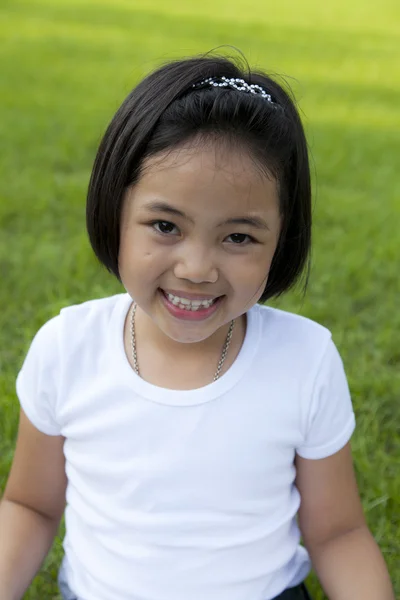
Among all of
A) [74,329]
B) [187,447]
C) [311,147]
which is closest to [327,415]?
[187,447]

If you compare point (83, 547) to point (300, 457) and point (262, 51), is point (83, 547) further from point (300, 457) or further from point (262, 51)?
point (262, 51)

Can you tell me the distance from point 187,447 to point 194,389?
0.10 metres

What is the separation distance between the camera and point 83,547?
1771 mm

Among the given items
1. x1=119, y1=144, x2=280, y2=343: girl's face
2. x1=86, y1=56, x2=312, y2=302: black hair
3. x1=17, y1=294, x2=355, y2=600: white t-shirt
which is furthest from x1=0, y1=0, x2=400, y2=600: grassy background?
x1=119, y1=144, x2=280, y2=343: girl's face

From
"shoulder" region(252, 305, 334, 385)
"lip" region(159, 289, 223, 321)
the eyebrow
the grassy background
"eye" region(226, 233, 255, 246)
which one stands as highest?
the eyebrow

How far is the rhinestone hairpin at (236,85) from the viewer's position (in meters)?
1.56

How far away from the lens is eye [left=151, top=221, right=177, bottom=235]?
1518 millimetres

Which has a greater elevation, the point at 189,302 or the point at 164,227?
the point at 164,227

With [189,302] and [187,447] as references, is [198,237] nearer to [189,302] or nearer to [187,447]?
[189,302]

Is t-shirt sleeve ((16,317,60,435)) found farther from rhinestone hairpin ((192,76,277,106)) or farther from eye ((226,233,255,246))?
rhinestone hairpin ((192,76,277,106))

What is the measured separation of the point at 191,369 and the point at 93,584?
0.43 m

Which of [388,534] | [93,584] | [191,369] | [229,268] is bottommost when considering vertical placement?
[388,534]

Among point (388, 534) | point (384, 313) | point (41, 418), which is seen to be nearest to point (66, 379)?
point (41, 418)

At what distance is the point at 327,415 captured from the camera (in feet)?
5.49
